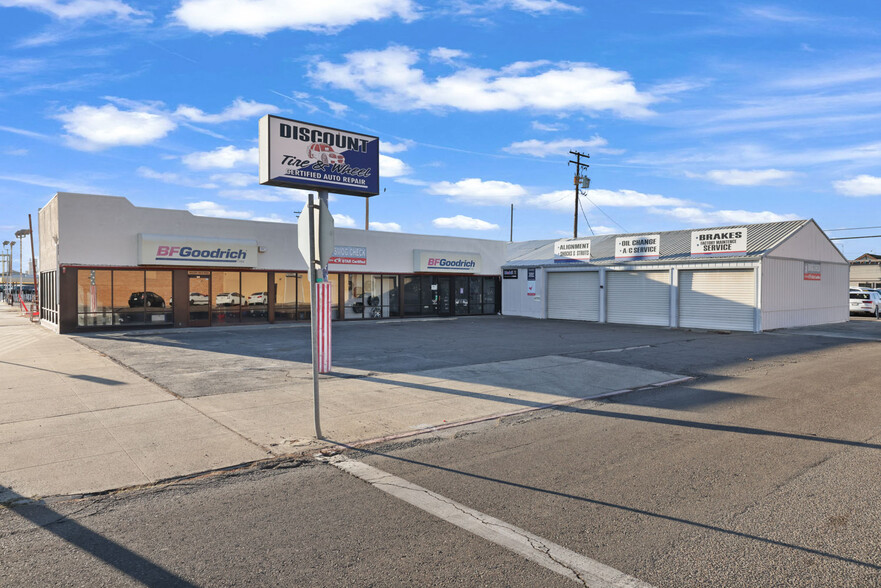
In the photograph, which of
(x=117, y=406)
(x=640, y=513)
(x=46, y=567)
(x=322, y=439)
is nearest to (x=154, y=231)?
(x=117, y=406)

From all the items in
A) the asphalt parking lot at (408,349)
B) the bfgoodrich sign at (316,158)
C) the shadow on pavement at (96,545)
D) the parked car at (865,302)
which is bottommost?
the asphalt parking lot at (408,349)

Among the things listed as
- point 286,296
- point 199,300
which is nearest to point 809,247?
point 286,296

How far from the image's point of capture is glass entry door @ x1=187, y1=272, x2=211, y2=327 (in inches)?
976

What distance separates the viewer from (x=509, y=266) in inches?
1367

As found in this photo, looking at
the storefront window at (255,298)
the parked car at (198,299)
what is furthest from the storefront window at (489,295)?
the parked car at (198,299)

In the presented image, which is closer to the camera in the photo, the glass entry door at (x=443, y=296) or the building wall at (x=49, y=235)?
the building wall at (x=49, y=235)

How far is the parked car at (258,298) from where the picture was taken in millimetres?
26506

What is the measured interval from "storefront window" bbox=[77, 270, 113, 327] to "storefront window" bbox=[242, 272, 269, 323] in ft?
18.4

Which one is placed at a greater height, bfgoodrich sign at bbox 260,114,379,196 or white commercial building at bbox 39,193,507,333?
bfgoodrich sign at bbox 260,114,379,196

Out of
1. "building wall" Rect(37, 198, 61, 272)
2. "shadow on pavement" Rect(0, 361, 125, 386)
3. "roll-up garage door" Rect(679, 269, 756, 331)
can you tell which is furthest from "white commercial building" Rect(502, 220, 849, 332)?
"building wall" Rect(37, 198, 61, 272)

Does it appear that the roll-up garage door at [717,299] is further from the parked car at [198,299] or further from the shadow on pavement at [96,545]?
the shadow on pavement at [96,545]

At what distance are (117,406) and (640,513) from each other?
8197 millimetres

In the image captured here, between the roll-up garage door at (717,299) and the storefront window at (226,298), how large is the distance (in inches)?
823

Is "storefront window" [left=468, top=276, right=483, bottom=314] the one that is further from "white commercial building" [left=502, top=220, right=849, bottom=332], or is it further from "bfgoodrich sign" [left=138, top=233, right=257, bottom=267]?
"bfgoodrich sign" [left=138, top=233, right=257, bottom=267]
